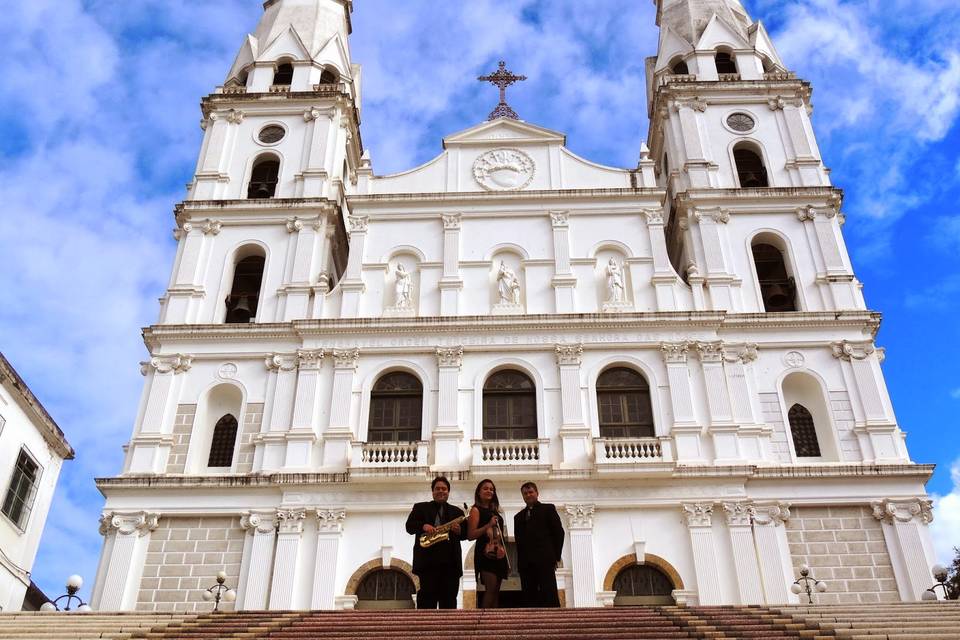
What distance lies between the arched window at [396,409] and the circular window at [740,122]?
13.9 m

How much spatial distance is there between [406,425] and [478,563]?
457 inches

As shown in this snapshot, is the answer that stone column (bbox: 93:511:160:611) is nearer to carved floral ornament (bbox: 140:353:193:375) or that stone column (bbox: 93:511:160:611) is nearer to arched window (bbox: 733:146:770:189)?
carved floral ornament (bbox: 140:353:193:375)

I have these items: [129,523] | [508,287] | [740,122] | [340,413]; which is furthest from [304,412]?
[740,122]

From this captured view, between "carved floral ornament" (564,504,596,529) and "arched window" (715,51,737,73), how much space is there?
60.2ft

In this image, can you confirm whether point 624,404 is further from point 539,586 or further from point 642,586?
point 539,586

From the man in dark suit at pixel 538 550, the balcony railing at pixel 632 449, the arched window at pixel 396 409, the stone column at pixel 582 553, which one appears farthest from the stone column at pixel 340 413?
the man in dark suit at pixel 538 550

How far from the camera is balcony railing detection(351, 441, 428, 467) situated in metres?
23.1

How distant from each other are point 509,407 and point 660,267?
6.08m

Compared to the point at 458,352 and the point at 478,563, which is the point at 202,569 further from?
the point at 478,563

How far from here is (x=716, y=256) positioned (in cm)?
2711

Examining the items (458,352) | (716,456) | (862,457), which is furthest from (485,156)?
(862,457)

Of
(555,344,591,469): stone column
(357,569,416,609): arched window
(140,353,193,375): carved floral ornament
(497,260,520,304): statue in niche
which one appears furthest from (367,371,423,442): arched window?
(140,353,193,375): carved floral ornament

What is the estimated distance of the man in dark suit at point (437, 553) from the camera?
12797mm

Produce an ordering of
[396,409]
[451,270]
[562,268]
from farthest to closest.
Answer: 1. [451,270]
2. [562,268]
3. [396,409]
